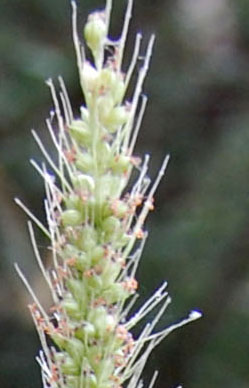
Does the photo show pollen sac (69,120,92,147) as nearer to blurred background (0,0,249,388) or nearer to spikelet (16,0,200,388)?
spikelet (16,0,200,388)

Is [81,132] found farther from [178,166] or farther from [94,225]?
[178,166]

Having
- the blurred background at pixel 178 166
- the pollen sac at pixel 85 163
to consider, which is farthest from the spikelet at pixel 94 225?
the blurred background at pixel 178 166

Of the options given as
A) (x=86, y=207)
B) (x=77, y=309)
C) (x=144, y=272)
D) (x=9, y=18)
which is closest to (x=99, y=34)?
(x=86, y=207)

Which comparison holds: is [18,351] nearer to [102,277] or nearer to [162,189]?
[162,189]

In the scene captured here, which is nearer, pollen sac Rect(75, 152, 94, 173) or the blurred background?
pollen sac Rect(75, 152, 94, 173)

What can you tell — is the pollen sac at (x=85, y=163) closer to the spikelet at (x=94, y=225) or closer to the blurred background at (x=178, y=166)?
the spikelet at (x=94, y=225)

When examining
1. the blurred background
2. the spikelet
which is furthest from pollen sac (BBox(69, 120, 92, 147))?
the blurred background
